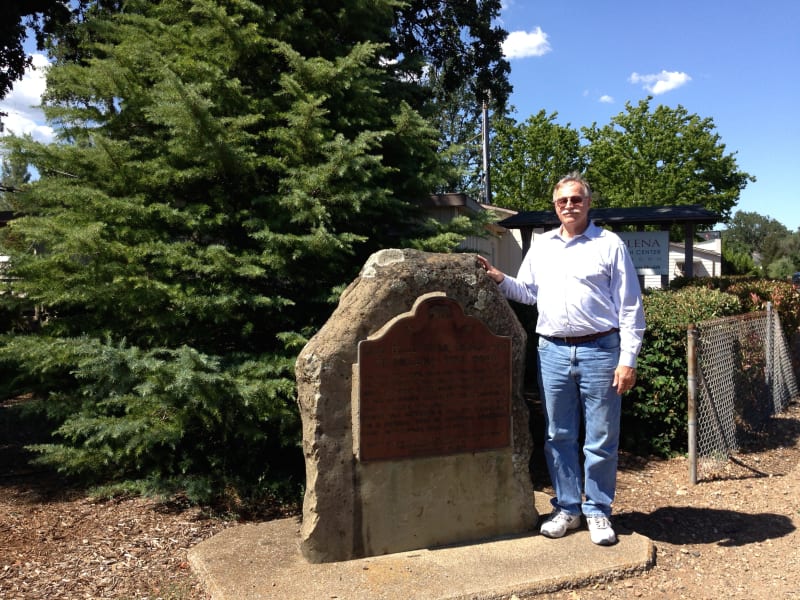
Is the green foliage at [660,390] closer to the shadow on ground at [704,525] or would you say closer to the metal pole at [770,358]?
the shadow on ground at [704,525]

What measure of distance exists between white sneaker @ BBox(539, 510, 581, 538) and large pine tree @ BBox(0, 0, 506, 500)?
1847 mm

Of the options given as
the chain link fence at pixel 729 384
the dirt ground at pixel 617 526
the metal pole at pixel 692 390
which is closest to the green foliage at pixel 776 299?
the chain link fence at pixel 729 384

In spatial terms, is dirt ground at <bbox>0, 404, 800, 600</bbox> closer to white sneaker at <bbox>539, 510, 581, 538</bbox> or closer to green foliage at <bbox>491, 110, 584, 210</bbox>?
white sneaker at <bbox>539, 510, 581, 538</bbox>

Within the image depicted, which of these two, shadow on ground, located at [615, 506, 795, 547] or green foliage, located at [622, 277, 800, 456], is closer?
shadow on ground, located at [615, 506, 795, 547]

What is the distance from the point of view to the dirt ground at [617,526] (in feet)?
11.5

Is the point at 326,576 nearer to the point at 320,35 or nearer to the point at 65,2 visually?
the point at 320,35

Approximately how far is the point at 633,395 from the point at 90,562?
4801mm

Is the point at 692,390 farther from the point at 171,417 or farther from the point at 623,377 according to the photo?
the point at 171,417

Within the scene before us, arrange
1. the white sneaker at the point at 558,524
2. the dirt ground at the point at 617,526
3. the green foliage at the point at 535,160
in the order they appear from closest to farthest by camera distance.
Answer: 1. the dirt ground at the point at 617,526
2. the white sneaker at the point at 558,524
3. the green foliage at the point at 535,160

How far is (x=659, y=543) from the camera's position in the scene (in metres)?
4.14

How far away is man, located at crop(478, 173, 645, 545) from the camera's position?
12.0ft

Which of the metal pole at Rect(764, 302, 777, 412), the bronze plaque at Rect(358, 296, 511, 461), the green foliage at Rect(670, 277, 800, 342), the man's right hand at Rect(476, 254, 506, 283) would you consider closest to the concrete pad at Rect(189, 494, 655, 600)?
the bronze plaque at Rect(358, 296, 511, 461)

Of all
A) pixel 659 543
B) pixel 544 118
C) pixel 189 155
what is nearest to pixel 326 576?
pixel 659 543

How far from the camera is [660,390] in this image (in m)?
6.13
